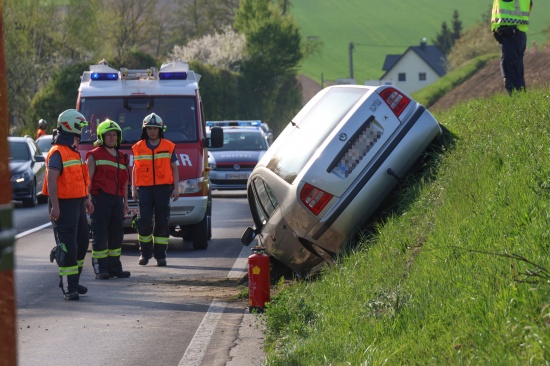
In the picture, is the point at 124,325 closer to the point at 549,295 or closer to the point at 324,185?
the point at 324,185

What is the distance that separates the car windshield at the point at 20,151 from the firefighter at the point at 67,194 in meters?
14.7

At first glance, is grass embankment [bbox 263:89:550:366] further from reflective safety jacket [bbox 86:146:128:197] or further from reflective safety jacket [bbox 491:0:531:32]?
reflective safety jacket [bbox 86:146:128:197]

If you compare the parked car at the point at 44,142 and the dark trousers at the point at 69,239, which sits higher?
the dark trousers at the point at 69,239

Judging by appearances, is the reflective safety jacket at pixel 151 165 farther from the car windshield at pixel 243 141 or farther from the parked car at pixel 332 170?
the car windshield at pixel 243 141

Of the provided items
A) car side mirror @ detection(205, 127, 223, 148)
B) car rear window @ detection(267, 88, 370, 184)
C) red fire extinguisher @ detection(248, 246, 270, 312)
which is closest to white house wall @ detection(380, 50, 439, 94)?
car side mirror @ detection(205, 127, 223, 148)

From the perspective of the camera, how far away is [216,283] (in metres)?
11.9

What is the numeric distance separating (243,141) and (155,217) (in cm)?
1564

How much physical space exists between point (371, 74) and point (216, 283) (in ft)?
374

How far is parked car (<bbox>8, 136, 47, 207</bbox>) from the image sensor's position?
24.5 metres

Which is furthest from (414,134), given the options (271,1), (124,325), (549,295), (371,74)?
(371,74)

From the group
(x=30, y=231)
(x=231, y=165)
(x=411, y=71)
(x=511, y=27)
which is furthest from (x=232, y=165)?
(x=411, y=71)

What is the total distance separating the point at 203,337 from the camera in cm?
870

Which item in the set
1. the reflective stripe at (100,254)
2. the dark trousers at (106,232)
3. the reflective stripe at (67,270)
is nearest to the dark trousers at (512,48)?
the dark trousers at (106,232)

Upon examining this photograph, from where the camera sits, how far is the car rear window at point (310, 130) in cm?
1049
